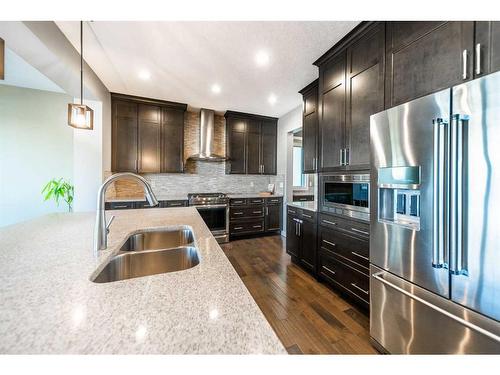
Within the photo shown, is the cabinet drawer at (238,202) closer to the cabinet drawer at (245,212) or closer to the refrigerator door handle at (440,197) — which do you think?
the cabinet drawer at (245,212)

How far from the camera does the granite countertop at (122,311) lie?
0.42 meters

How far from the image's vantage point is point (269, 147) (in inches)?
181

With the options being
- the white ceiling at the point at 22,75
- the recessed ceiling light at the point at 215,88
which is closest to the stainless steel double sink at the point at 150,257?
the recessed ceiling light at the point at 215,88

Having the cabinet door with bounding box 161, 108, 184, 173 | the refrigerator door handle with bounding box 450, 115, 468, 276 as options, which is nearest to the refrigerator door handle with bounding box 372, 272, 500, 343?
the refrigerator door handle with bounding box 450, 115, 468, 276

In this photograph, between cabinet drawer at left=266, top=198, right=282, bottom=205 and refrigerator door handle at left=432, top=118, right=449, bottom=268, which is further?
cabinet drawer at left=266, top=198, right=282, bottom=205

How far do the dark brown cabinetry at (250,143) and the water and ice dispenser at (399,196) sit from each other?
321 centimetres

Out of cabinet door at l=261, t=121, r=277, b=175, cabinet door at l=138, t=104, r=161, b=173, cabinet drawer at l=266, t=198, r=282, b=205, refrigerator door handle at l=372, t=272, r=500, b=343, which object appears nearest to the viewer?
refrigerator door handle at l=372, t=272, r=500, b=343

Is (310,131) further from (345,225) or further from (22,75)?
(22,75)

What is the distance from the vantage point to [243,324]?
0.48 m

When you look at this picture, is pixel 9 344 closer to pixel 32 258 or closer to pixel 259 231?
pixel 32 258

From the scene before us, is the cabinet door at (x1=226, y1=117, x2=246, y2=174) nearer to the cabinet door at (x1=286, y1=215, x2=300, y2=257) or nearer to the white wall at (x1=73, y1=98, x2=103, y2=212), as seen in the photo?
the cabinet door at (x1=286, y1=215, x2=300, y2=257)

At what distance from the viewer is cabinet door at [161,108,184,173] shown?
149 inches
